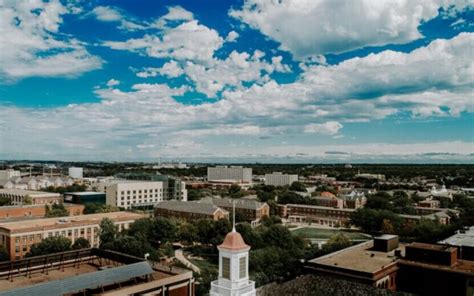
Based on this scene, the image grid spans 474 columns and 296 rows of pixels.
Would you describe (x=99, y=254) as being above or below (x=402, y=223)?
above

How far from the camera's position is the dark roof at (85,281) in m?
22.4

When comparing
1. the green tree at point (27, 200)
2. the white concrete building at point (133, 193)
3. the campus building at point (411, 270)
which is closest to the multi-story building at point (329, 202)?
the white concrete building at point (133, 193)

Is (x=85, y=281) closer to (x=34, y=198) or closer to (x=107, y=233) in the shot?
(x=107, y=233)

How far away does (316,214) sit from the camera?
114 m

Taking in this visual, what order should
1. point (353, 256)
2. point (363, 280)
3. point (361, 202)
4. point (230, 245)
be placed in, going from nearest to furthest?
point (230, 245) < point (363, 280) < point (353, 256) < point (361, 202)

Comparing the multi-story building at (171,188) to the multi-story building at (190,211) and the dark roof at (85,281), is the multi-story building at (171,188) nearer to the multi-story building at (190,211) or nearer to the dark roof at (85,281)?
the multi-story building at (190,211)

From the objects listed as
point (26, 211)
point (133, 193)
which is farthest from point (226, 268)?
point (133, 193)

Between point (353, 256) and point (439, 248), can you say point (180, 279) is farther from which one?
point (439, 248)

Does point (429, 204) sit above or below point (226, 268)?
below

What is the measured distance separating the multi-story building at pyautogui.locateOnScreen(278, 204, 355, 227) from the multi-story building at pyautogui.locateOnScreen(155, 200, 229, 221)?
980 inches

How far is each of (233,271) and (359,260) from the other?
27.9 m

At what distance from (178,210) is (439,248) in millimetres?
69377

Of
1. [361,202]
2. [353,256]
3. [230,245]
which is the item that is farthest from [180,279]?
[361,202]

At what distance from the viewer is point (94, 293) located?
24.4 m
